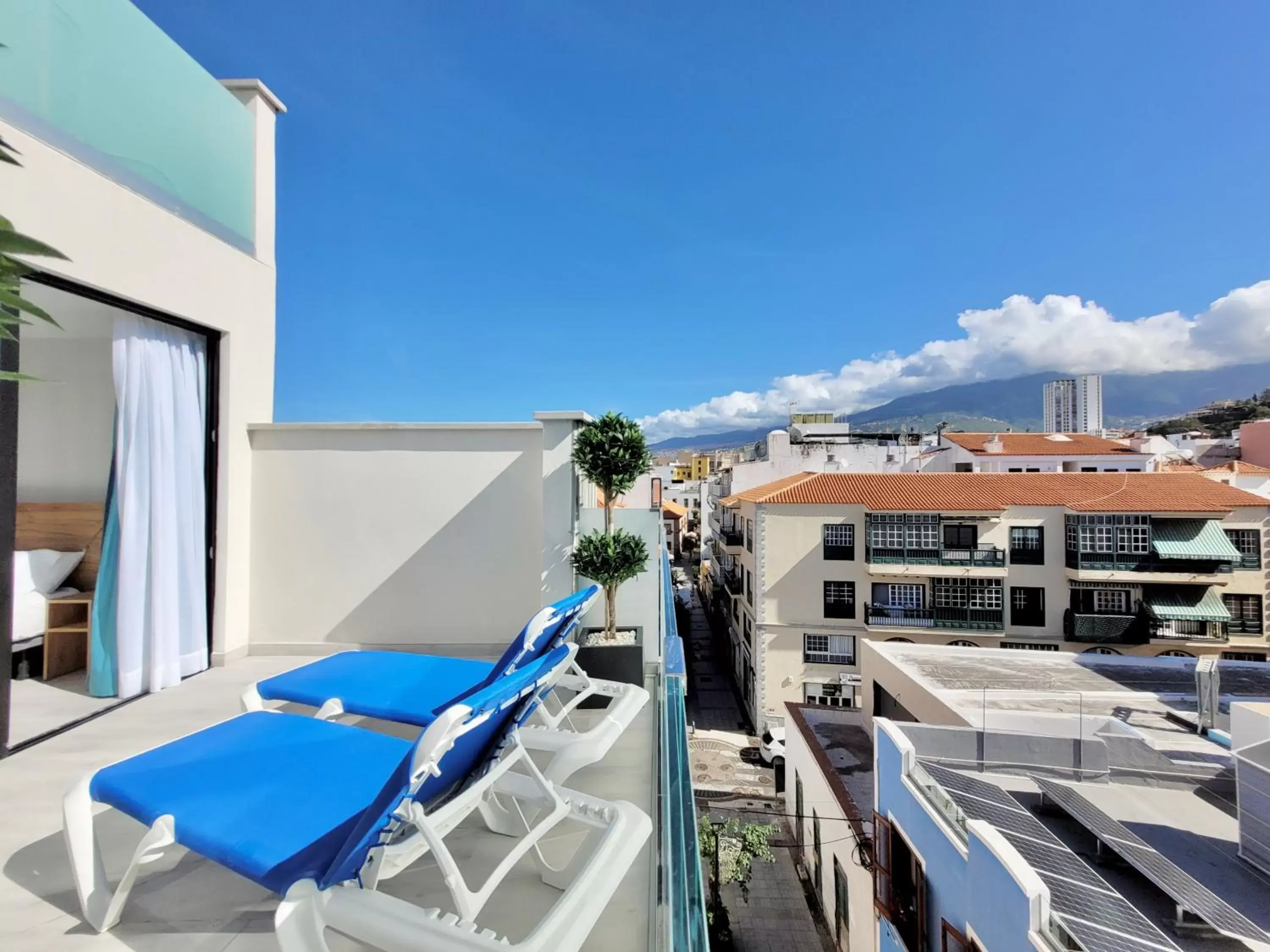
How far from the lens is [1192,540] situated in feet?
48.2

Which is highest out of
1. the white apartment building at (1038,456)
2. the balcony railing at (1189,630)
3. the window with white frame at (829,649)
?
the white apartment building at (1038,456)

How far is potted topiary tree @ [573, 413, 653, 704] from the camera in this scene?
3697 mm

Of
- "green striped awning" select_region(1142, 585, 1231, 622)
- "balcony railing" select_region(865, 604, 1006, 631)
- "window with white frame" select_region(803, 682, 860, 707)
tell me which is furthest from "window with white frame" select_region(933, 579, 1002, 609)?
"green striped awning" select_region(1142, 585, 1231, 622)

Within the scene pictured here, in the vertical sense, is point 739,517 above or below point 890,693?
above

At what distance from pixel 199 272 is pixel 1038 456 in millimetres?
28549

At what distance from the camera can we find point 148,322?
368cm

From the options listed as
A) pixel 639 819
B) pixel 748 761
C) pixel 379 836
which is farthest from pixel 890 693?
pixel 379 836

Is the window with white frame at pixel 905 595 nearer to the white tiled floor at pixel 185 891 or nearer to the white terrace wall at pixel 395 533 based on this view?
the white terrace wall at pixel 395 533

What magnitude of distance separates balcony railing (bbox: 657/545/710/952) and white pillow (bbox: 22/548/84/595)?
15.0 ft

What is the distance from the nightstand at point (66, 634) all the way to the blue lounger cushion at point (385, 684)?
237cm

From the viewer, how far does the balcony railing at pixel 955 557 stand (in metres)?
15.1

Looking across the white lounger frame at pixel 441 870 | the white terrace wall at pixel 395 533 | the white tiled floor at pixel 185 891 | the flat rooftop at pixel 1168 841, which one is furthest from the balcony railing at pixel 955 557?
the white lounger frame at pixel 441 870

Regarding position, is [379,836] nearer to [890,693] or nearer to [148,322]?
[148,322]

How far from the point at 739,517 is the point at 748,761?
7.84 m
